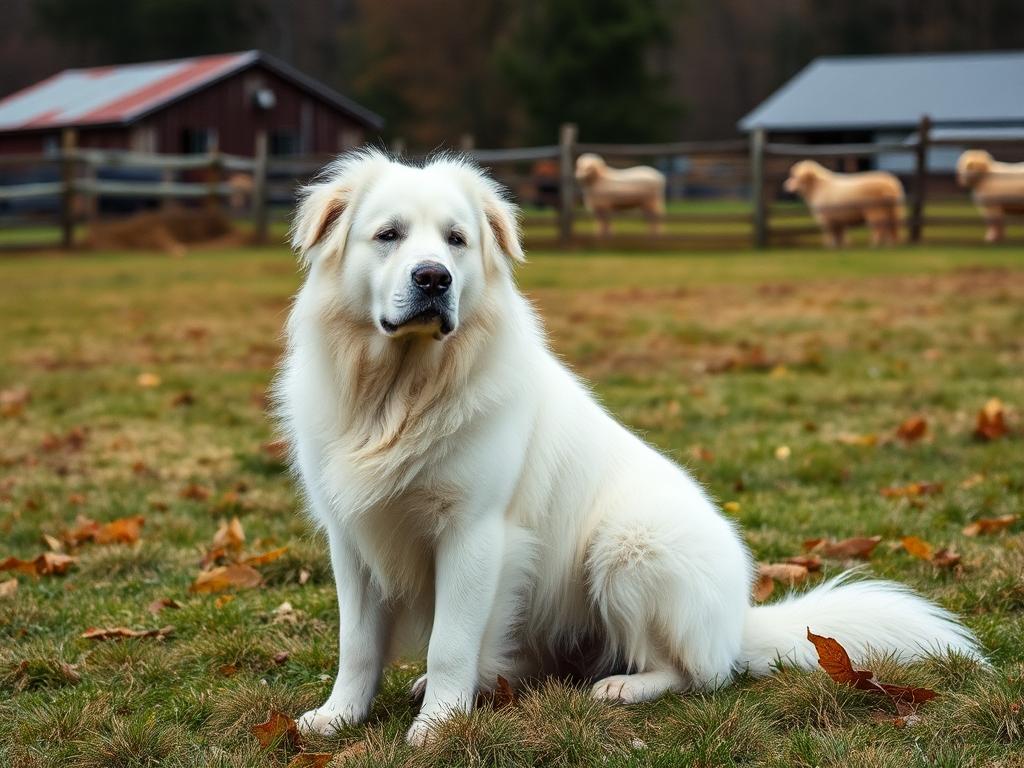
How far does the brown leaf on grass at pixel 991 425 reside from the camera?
6.20 m

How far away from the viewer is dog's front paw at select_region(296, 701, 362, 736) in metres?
2.90

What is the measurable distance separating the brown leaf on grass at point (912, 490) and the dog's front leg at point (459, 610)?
2.92 meters

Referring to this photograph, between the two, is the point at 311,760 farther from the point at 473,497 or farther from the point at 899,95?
the point at 899,95

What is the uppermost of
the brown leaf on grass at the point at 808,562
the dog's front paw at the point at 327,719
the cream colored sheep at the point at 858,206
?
the cream colored sheep at the point at 858,206

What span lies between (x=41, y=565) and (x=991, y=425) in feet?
15.9

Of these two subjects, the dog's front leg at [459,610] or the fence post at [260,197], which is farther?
the fence post at [260,197]

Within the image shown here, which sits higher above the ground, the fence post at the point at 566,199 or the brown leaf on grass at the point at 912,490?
the fence post at the point at 566,199

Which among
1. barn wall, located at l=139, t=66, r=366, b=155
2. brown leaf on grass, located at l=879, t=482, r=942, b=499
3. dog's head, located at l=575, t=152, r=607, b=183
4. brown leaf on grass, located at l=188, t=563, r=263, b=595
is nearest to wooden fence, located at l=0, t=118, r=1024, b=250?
dog's head, located at l=575, t=152, r=607, b=183

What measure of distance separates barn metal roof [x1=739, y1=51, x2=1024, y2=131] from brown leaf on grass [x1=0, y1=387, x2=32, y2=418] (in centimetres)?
3304

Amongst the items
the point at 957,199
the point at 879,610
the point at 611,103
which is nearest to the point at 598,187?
the point at 957,199

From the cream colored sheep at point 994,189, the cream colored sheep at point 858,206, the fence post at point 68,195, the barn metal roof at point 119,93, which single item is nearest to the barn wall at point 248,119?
the barn metal roof at point 119,93

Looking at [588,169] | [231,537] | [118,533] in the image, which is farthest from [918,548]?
[588,169]

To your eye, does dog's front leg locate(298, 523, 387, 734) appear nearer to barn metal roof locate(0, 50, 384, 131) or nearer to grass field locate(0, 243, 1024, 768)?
grass field locate(0, 243, 1024, 768)

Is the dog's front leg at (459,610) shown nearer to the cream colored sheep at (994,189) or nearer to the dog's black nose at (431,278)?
the dog's black nose at (431,278)
